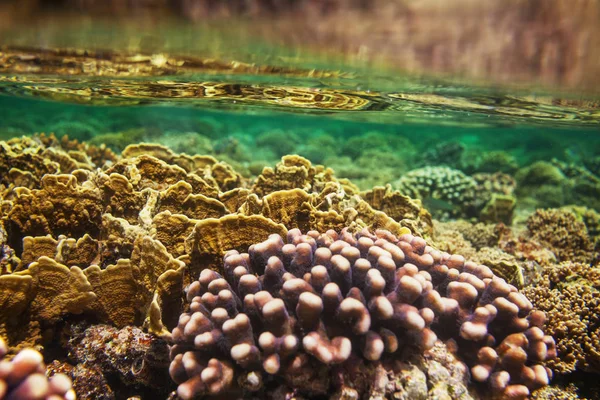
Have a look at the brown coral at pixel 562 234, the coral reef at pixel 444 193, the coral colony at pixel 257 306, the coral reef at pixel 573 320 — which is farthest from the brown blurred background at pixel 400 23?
the coral reef at pixel 444 193

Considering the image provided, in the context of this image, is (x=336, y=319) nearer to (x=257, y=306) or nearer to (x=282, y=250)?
(x=257, y=306)

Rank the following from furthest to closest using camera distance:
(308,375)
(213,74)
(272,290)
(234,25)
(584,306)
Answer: (213,74), (234,25), (584,306), (272,290), (308,375)

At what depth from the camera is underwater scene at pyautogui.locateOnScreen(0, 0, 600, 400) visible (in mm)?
2531

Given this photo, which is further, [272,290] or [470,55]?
[470,55]

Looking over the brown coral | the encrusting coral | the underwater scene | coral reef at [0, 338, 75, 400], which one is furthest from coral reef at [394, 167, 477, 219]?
coral reef at [0, 338, 75, 400]

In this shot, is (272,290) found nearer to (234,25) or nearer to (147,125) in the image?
(234,25)

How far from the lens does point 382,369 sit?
2.58 m

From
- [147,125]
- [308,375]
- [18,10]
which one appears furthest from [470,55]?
[147,125]

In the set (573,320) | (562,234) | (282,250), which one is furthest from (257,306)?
(562,234)

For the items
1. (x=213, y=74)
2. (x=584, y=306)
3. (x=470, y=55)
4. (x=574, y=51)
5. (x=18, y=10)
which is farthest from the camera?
(x=213, y=74)

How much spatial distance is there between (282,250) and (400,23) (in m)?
4.05

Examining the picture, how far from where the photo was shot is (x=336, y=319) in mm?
2549

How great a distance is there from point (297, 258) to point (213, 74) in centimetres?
789

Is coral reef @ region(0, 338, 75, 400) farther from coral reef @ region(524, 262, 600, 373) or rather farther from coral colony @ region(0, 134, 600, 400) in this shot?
coral reef @ region(524, 262, 600, 373)
